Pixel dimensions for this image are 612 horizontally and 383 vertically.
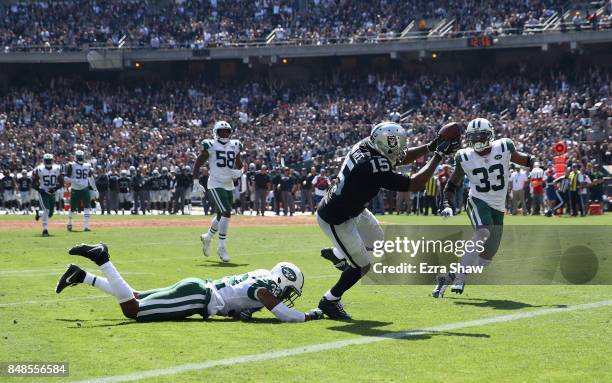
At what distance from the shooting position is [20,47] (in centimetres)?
5725

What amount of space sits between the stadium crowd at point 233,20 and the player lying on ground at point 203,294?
1630 inches

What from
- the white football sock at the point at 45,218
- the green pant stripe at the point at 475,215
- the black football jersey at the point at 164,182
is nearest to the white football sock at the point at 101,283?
the green pant stripe at the point at 475,215

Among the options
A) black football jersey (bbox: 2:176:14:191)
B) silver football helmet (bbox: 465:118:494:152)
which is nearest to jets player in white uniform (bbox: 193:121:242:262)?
silver football helmet (bbox: 465:118:494:152)

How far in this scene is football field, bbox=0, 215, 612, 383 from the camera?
23.4ft

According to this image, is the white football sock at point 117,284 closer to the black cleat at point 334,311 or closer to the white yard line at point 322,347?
A: the black cleat at point 334,311

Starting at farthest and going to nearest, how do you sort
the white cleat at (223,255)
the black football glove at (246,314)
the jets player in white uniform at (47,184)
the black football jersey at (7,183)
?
the black football jersey at (7,183)
the jets player in white uniform at (47,184)
the white cleat at (223,255)
the black football glove at (246,314)

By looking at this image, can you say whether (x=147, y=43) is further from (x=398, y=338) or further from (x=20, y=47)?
(x=398, y=338)

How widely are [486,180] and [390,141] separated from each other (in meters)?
3.06

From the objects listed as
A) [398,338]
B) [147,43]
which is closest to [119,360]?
[398,338]

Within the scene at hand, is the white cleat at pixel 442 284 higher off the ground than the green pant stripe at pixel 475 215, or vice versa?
the green pant stripe at pixel 475 215

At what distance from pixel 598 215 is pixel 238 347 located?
84.2ft

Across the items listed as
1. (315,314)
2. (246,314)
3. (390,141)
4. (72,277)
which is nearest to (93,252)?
(72,277)

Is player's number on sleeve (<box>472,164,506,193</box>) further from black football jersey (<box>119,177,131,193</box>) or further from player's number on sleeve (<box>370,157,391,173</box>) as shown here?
black football jersey (<box>119,177,131,193</box>)

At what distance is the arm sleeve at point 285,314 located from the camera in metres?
9.46
